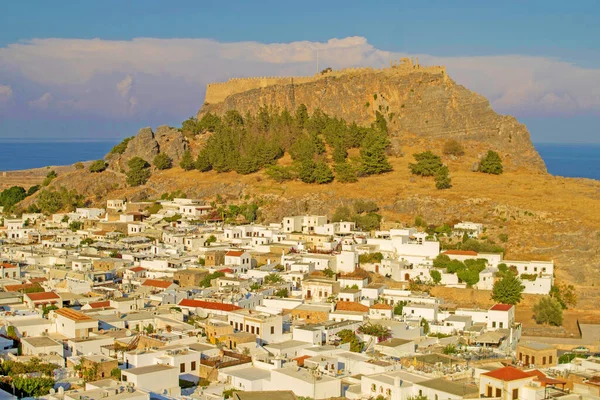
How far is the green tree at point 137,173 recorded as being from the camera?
50.8m

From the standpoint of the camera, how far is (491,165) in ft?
149

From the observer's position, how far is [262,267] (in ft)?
108

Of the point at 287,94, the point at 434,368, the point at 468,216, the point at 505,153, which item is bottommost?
the point at 434,368

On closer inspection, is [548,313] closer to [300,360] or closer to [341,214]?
[300,360]

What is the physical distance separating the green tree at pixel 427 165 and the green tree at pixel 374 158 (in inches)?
60.8

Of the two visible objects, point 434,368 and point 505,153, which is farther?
point 505,153

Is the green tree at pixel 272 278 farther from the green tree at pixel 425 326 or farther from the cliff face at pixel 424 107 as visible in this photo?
the cliff face at pixel 424 107

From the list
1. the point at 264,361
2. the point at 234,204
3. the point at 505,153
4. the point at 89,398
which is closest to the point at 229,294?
the point at 264,361

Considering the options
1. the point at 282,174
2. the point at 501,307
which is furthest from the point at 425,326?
the point at 282,174

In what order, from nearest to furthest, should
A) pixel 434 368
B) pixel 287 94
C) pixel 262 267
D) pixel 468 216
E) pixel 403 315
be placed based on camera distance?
1. pixel 434 368
2. pixel 403 315
3. pixel 262 267
4. pixel 468 216
5. pixel 287 94

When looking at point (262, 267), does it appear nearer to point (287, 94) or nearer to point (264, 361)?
point (264, 361)

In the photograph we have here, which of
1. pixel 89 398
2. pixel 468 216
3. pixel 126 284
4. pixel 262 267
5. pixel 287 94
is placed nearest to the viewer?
pixel 89 398

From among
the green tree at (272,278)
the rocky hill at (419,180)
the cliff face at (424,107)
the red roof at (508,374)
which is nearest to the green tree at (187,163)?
the rocky hill at (419,180)

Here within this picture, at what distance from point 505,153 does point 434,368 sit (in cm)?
3212
